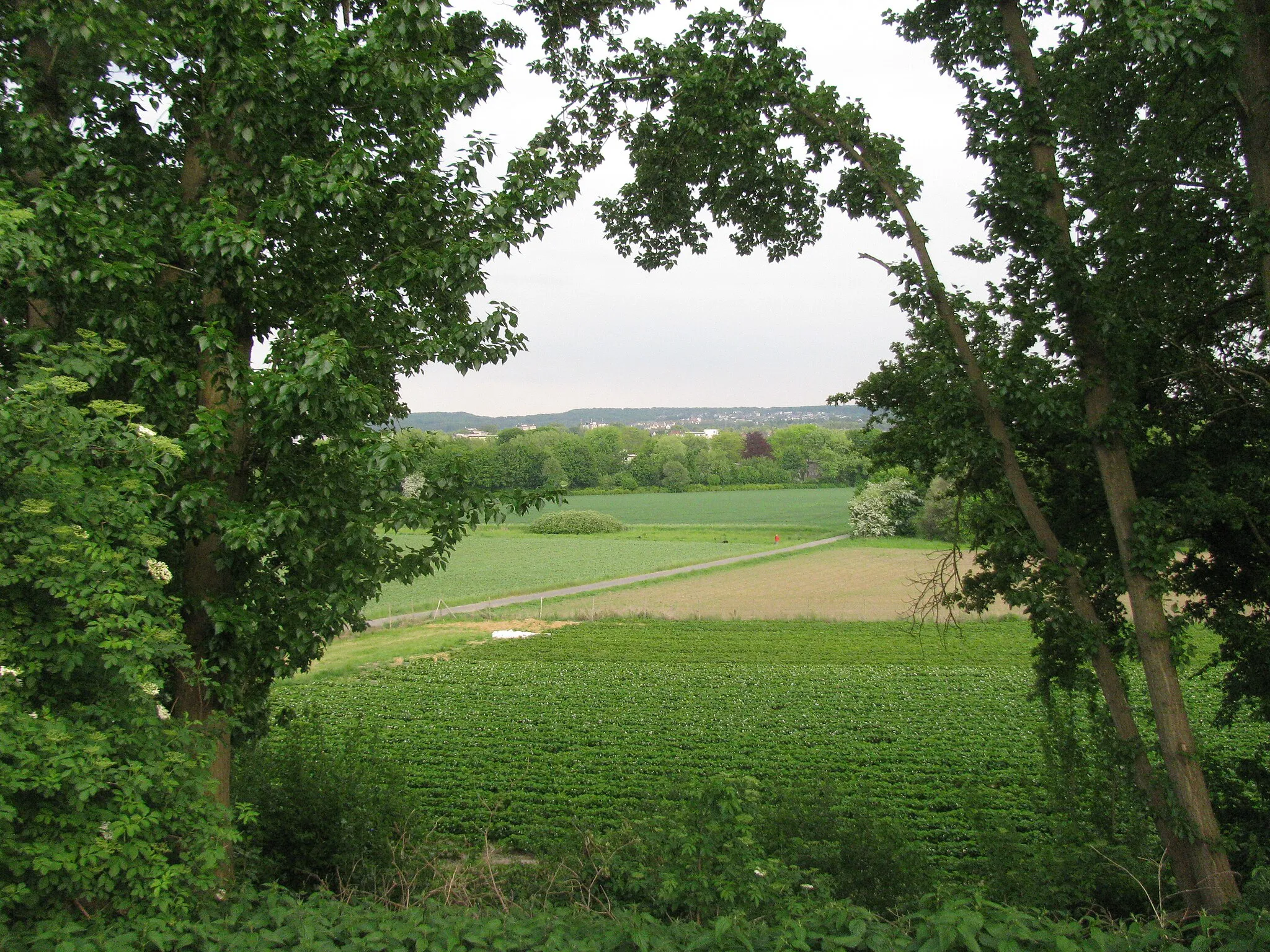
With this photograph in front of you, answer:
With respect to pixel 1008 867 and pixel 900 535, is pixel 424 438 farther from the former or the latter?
pixel 900 535

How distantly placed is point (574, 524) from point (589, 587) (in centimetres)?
2502

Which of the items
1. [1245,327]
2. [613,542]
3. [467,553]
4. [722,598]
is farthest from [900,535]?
[1245,327]

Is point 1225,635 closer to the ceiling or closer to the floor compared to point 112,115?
closer to the floor

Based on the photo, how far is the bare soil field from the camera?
37125mm

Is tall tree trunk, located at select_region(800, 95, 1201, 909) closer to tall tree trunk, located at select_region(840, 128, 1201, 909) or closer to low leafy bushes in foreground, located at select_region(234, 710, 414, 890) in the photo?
tall tree trunk, located at select_region(840, 128, 1201, 909)

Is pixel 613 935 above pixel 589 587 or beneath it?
above

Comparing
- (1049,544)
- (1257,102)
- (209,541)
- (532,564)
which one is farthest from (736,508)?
(209,541)

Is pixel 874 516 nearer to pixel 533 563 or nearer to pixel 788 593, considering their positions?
pixel 788 593

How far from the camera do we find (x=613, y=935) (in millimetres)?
4656

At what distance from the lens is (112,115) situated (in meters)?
7.10

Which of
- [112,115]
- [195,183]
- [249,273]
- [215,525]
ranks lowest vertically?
[215,525]

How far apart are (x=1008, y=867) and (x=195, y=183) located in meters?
10.4

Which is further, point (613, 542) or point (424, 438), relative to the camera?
point (613, 542)

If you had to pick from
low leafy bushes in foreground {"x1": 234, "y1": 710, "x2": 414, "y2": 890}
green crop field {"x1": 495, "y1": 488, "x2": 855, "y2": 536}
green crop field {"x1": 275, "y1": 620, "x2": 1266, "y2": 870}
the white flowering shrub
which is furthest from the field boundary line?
low leafy bushes in foreground {"x1": 234, "y1": 710, "x2": 414, "y2": 890}
